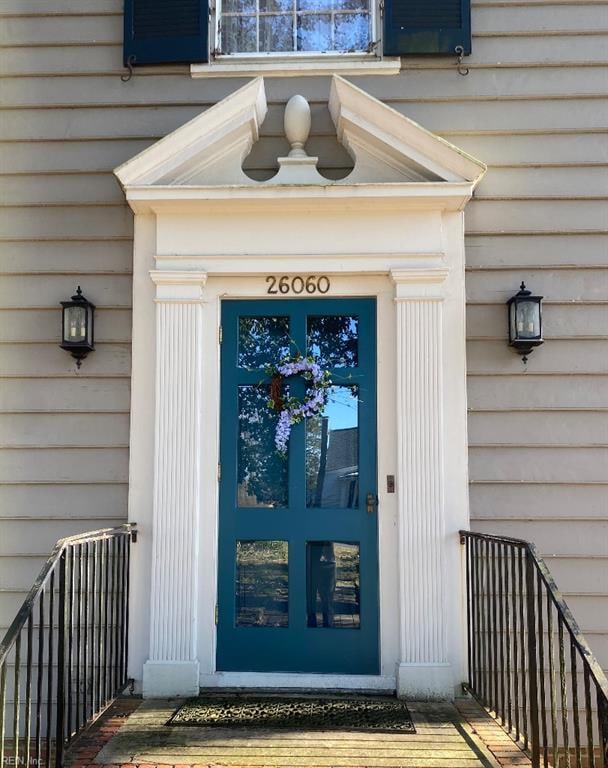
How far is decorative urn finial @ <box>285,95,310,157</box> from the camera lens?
416cm

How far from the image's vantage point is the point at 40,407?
13.8 ft

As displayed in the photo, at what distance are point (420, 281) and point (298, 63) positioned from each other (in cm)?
144

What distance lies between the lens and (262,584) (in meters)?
4.04

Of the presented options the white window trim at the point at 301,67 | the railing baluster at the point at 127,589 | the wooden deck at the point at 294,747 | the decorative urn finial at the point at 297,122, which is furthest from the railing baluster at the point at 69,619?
the white window trim at the point at 301,67

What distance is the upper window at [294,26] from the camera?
4445 mm

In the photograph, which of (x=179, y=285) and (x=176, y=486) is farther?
(x=179, y=285)

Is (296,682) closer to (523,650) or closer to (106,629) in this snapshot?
(106,629)

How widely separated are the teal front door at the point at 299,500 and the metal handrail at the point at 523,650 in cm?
52

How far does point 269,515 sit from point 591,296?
2.10 m

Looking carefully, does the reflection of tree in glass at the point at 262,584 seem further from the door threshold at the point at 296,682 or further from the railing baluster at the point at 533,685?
the railing baluster at the point at 533,685

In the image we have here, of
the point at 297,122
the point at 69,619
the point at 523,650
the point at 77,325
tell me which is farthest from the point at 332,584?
the point at 297,122

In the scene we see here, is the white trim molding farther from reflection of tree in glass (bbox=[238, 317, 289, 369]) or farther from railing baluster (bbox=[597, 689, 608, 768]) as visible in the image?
railing baluster (bbox=[597, 689, 608, 768])

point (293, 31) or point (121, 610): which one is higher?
point (293, 31)

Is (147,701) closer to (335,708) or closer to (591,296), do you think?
(335,708)
